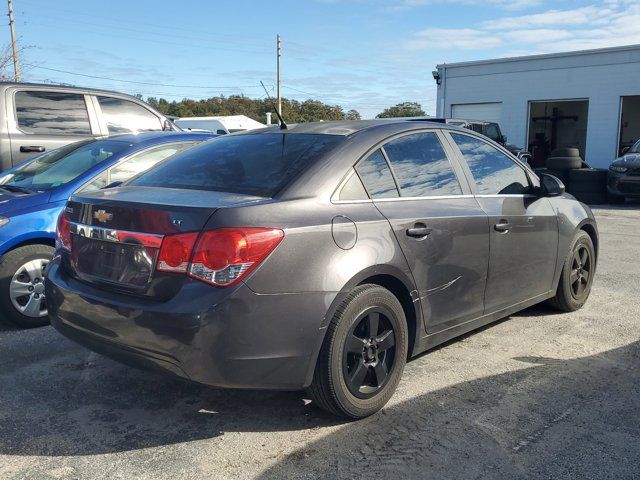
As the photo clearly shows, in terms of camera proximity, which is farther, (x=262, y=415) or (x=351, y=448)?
(x=262, y=415)

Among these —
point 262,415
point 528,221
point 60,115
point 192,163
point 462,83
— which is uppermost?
point 462,83

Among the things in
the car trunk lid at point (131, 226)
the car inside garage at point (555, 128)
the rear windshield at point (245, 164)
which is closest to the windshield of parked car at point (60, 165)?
the rear windshield at point (245, 164)

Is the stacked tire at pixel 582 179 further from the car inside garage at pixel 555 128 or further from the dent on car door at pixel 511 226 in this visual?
the dent on car door at pixel 511 226

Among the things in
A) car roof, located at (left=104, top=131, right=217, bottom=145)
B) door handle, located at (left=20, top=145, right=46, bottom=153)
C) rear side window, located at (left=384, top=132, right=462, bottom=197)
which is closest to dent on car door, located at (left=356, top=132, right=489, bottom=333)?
rear side window, located at (left=384, top=132, right=462, bottom=197)

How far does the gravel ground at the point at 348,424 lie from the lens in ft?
9.47

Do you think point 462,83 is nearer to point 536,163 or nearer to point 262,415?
point 536,163

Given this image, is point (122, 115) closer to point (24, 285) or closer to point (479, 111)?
point (24, 285)

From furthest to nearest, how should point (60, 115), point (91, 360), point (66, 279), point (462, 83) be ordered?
point (462, 83) < point (60, 115) < point (91, 360) < point (66, 279)

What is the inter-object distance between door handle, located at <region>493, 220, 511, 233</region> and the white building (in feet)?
61.8

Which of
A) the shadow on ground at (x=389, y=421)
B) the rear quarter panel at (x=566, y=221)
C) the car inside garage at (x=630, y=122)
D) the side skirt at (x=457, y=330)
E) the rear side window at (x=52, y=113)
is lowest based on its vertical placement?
the shadow on ground at (x=389, y=421)

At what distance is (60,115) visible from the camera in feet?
24.0

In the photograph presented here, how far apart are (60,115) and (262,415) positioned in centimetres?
538

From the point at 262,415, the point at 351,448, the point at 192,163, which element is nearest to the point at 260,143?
the point at 192,163

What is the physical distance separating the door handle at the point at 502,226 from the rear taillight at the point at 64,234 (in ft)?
8.90
